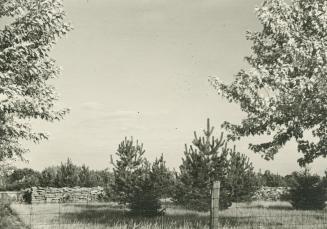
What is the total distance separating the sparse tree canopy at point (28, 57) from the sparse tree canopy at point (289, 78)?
6.66m

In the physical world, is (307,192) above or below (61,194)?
above

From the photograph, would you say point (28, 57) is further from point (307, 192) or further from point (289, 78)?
point (307, 192)

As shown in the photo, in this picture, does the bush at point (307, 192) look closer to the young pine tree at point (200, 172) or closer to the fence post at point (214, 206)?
the young pine tree at point (200, 172)

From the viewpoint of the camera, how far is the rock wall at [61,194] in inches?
1395

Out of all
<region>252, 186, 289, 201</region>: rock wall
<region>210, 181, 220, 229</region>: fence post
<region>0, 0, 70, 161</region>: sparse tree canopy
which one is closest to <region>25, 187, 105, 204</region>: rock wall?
<region>252, 186, 289, 201</region>: rock wall

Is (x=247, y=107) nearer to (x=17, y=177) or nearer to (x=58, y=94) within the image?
(x=58, y=94)

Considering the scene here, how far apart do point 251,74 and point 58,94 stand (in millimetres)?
7144

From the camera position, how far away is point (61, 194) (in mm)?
36688

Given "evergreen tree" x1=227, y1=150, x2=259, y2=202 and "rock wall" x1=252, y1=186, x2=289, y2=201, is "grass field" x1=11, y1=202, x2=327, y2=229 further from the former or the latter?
"rock wall" x1=252, y1=186, x2=289, y2=201

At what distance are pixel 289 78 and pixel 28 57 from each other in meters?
8.76

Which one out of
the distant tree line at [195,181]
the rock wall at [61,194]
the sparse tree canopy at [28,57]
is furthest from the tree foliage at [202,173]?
the rock wall at [61,194]

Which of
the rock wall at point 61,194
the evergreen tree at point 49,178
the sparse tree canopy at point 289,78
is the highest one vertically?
the sparse tree canopy at point 289,78

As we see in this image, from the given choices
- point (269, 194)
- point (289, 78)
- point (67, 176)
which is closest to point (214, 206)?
point (289, 78)

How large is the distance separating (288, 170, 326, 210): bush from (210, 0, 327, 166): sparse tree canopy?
1444 cm
